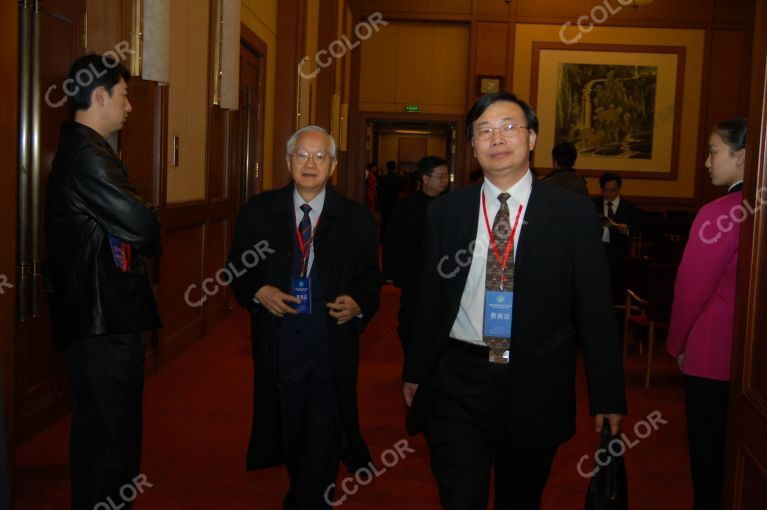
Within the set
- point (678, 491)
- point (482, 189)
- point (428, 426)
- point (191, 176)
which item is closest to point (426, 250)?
Result: point (482, 189)

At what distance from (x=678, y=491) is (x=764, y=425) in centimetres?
206

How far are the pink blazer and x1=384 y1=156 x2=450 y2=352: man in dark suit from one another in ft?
8.07

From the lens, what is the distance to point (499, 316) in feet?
7.96

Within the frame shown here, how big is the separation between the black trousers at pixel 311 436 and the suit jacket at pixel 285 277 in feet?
0.13

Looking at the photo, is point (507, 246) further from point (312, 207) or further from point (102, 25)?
point (102, 25)

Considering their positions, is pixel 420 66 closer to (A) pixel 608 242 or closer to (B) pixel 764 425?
(A) pixel 608 242

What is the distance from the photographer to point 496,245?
2.48 metres

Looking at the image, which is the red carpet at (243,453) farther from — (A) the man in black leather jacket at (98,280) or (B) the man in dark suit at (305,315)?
(A) the man in black leather jacket at (98,280)

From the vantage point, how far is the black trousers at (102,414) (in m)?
2.74

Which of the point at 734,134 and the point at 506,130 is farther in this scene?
the point at 734,134

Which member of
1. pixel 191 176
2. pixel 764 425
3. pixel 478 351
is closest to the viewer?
pixel 764 425

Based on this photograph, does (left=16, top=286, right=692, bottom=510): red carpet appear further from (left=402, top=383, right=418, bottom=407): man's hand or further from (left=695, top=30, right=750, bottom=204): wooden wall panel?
(left=695, top=30, right=750, bottom=204): wooden wall panel

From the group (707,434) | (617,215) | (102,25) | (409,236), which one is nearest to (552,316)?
(707,434)

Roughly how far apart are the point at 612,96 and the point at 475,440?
43.4 ft
